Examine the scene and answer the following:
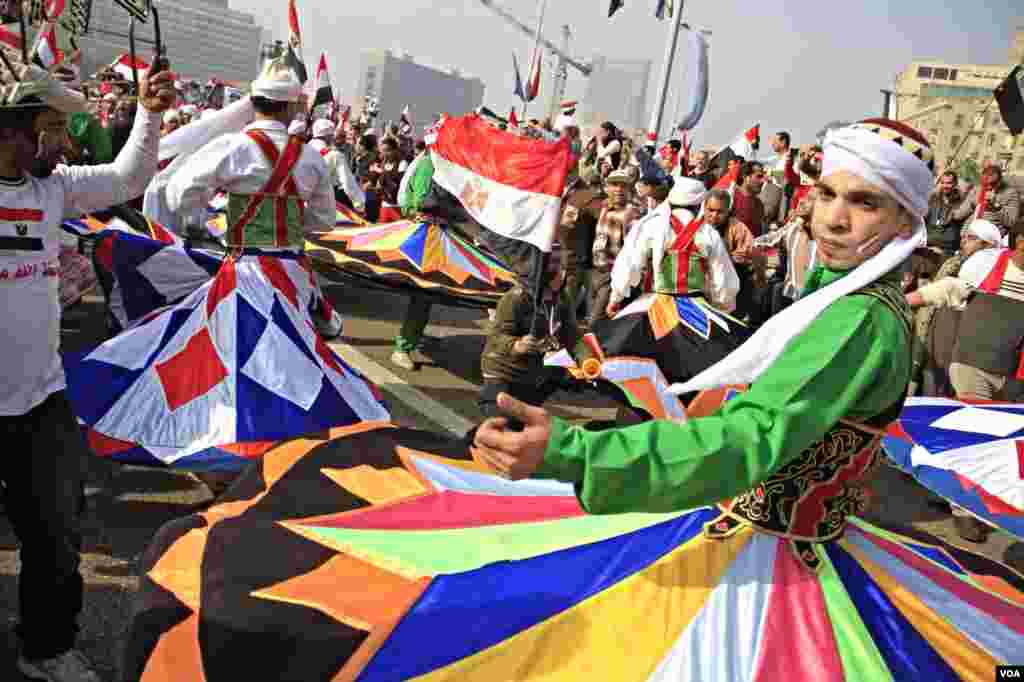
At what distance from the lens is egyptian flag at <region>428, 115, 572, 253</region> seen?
476 cm

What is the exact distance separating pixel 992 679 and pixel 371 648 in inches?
53.1

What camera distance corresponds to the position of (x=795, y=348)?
6.20ft

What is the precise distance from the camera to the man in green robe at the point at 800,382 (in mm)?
1723

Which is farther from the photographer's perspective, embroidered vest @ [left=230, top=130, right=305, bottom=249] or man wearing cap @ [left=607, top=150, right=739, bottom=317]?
man wearing cap @ [left=607, top=150, right=739, bottom=317]

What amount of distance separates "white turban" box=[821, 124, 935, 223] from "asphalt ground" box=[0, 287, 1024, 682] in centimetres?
186

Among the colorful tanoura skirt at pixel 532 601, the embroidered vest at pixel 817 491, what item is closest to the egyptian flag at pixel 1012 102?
the colorful tanoura skirt at pixel 532 601

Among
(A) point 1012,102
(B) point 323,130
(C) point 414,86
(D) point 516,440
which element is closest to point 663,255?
(A) point 1012,102

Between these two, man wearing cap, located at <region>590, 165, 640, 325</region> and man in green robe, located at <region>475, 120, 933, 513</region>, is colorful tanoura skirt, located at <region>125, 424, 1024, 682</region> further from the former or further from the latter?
man wearing cap, located at <region>590, 165, 640, 325</region>

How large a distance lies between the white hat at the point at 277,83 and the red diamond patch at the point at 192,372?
1265mm

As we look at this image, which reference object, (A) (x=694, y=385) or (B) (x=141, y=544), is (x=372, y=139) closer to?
(B) (x=141, y=544)

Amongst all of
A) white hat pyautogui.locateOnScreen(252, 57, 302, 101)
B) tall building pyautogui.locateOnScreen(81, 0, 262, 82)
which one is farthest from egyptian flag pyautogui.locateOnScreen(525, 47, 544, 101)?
tall building pyautogui.locateOnScreen(81, 0, 262, 82)

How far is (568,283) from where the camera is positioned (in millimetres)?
9258

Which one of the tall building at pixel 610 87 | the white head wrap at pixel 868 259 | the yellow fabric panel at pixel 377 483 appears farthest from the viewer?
the tall building at pixel 610 87

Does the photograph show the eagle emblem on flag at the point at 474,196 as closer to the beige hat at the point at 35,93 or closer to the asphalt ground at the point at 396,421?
the asphalt ground at the point at 396,421
